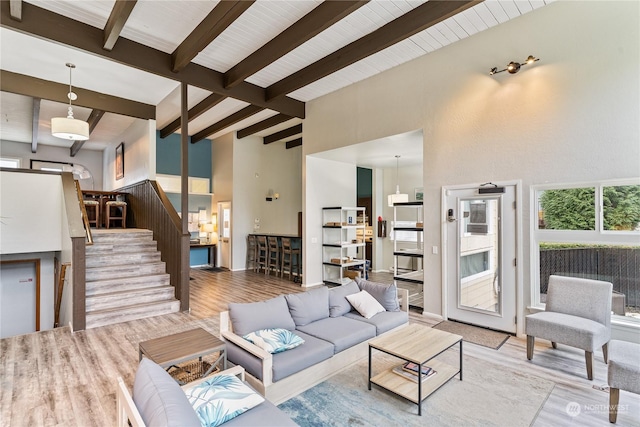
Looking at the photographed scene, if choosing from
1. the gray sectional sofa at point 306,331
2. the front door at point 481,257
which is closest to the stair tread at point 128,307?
the gray sectional sofa at point 306,331

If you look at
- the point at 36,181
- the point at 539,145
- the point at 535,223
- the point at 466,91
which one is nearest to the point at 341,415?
the point at 535,223

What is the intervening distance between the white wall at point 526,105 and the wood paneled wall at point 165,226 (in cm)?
399

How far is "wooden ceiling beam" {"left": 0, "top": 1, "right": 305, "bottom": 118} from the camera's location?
374cm

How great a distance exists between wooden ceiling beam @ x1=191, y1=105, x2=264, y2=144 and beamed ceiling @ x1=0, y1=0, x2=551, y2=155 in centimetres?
49

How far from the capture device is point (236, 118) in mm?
7762

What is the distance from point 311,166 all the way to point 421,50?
325 cm

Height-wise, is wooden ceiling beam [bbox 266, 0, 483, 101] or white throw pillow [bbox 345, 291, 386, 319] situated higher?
wooden ceiling beam [bbox 266, 0, 483, 101]

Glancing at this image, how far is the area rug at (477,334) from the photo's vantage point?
12.9ft

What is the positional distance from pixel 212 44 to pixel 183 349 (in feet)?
13.7

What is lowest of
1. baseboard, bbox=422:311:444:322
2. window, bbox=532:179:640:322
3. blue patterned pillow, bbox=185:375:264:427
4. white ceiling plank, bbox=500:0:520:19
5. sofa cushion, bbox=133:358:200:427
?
baseboard, bbox=422:311:444:322

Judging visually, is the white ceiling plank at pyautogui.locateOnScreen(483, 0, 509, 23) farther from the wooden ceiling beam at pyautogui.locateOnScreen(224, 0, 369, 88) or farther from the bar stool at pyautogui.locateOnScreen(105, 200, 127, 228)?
the bar stool at pyautogui.locateOnScreen(105, 200, 127, 228)

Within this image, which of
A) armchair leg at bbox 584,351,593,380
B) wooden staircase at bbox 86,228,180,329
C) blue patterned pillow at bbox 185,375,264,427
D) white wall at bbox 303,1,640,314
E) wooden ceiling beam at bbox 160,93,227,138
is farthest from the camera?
wooden ceiling beam at bbox 160,93,227,138

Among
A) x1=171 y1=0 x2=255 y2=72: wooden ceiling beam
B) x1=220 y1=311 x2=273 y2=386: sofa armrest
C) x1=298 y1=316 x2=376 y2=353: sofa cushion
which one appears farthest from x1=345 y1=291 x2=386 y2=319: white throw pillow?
x1=171 y1=0 x2=255 y2=72: wooden ceiling beam

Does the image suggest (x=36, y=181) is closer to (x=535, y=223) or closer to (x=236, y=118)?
(x=236, y=118)
